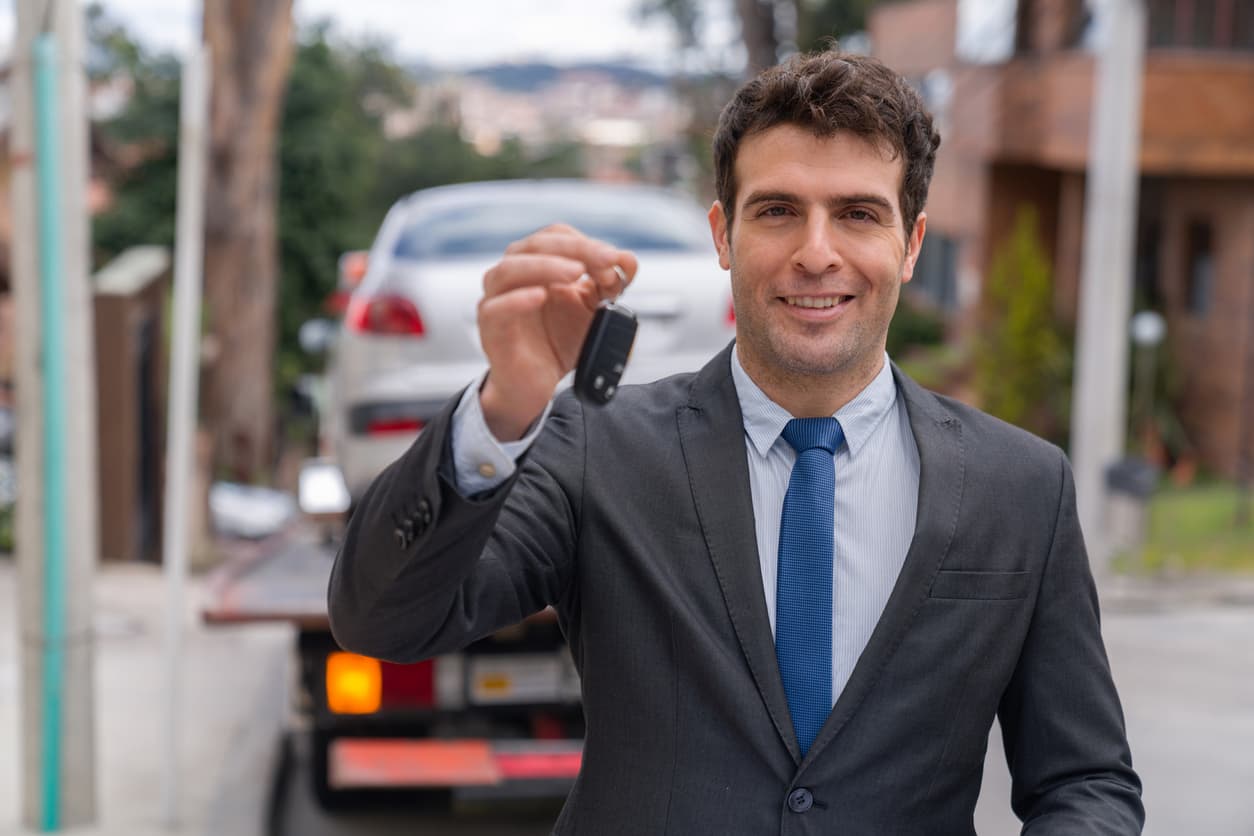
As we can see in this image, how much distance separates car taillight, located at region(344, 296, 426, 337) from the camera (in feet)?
19.0

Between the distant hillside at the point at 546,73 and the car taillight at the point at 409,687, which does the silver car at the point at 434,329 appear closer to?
the car taillight at the point at 409,687

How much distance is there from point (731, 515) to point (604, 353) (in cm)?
37

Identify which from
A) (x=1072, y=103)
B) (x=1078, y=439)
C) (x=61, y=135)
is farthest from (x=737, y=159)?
(x=1072, y=103)

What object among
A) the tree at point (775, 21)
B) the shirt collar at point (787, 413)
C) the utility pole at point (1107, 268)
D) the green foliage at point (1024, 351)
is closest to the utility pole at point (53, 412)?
the tree at point (775, 21)

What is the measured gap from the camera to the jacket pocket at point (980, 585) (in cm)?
201

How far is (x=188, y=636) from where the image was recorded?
950cm

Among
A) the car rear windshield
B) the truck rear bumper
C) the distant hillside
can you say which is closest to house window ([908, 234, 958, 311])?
the distant hillside

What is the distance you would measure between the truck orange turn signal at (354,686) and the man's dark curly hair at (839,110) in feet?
10.7

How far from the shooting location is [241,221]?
1845cm

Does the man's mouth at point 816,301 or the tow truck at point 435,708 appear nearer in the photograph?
the man's mouth at point 816,301

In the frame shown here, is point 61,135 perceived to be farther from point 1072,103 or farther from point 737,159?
point 1072,103

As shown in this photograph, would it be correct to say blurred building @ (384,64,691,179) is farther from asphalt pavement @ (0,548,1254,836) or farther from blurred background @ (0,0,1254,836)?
asphalt pavement @ (0,548,1254,836)

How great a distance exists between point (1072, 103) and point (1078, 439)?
9495mm

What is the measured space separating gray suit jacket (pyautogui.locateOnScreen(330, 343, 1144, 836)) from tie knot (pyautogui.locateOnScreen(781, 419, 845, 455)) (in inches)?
2.5
